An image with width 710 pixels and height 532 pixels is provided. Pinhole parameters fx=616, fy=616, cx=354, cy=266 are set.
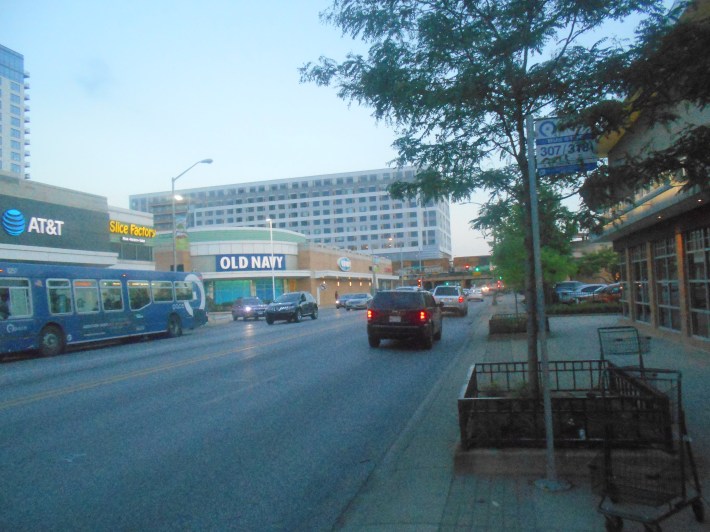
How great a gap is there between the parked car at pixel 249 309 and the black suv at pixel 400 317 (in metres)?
26.2

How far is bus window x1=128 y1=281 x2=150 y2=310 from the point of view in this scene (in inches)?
955

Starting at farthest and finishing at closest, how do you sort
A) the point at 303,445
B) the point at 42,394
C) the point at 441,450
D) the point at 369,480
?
the point at 42,394 → the point at 303,445 → the point at 441,450 → the point at 369,480

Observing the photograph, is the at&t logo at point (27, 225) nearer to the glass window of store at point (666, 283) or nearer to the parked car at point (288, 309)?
the parked car at point (288, 309)

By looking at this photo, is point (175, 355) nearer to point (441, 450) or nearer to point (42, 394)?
point (42, 394)

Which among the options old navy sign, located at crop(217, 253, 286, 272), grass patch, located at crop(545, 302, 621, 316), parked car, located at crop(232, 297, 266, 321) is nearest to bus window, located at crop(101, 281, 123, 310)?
grass patch, located at crop(545, 302, 621, 316)

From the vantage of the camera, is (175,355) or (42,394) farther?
(175,355)

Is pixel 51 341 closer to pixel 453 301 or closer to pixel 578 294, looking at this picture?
pixel 453 301

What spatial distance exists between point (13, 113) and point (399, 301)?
122 metres

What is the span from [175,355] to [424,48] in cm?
1285

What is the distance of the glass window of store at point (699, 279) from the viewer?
43.8 ft

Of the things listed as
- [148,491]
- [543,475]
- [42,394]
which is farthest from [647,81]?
[42,394]

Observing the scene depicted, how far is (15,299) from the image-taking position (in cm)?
1891

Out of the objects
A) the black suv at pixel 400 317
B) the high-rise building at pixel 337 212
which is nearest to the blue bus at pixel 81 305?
the black suv at pixel 400 317

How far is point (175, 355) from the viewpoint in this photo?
1766 cm
